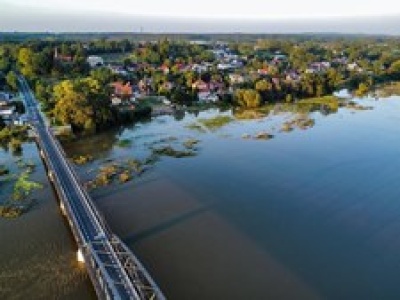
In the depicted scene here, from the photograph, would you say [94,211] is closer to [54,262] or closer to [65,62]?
[54,262]

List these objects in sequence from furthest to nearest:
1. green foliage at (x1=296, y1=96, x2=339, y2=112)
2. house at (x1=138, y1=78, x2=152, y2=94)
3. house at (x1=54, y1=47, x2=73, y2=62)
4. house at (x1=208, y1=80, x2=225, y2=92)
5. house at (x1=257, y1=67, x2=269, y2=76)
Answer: house at (x1=54, y1=47, x2=73, y2=62) → house at (x1=257, y1=67, x2=269, y2=76) → house at (x1=208, y1=80, x2=225, y2=92) → house at (x1=138, y1=78, x2=152, y2=94) → green foliage at (x1=296, y1=96, x2=339, y2=112)

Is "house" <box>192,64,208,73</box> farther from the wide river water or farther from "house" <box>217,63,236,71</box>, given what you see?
the wide river water

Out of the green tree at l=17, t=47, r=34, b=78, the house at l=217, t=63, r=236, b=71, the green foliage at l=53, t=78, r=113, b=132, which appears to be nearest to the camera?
the green foliage at l=53, t=78, r=113, b=132

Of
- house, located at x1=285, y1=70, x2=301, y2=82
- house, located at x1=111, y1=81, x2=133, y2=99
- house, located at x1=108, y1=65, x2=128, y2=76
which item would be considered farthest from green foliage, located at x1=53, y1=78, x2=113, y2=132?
house, located at x1=285, y1=70, x2=301, y2=82

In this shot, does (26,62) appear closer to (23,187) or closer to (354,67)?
(23,187)

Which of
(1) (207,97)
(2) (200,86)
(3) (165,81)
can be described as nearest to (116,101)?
(1) (207,97)

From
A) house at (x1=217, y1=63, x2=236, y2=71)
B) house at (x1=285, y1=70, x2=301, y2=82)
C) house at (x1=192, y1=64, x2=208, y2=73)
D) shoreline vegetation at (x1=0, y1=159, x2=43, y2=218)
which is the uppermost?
house at (x1=192, y1=64, x2=208, y2=73)

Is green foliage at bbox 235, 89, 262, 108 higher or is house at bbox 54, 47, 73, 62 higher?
house at bbox 54, 47, 73, 62
